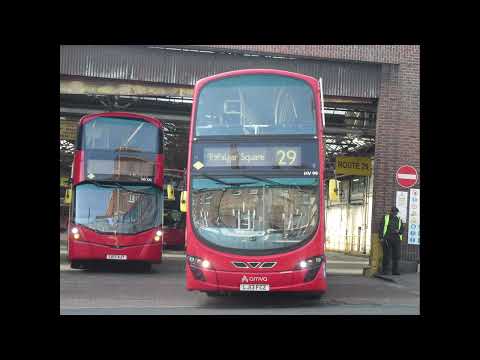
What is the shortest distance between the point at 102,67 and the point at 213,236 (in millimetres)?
7185

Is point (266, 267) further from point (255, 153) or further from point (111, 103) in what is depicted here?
point (111, 103)

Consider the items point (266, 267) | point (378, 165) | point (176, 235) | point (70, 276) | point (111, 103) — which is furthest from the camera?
point (176, 235)

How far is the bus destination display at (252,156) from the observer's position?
11.0 m

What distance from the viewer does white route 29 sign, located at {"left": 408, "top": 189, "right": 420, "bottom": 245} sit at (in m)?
17.1

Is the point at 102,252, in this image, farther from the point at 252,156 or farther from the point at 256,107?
the point at 256,107

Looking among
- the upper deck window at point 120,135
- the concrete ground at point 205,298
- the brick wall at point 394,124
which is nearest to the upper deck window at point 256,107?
the concrete ground at point 205,298

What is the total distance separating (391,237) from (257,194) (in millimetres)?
6523

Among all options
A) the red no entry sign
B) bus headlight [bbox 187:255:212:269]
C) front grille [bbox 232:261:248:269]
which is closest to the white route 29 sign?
the red no entry sign

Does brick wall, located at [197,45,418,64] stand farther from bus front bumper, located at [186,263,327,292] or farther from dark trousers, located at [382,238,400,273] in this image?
bus front bumper, located at [186,263,327,292]

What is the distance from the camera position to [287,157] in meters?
11.0

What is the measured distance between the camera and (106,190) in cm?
1631

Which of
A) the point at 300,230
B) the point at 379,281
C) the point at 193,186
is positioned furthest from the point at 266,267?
the point at 379,281

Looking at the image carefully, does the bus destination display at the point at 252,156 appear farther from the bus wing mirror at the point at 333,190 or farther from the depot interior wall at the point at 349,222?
the depot interior wall at the point at 349,222

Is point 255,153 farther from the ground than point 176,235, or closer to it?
farther from the ground
